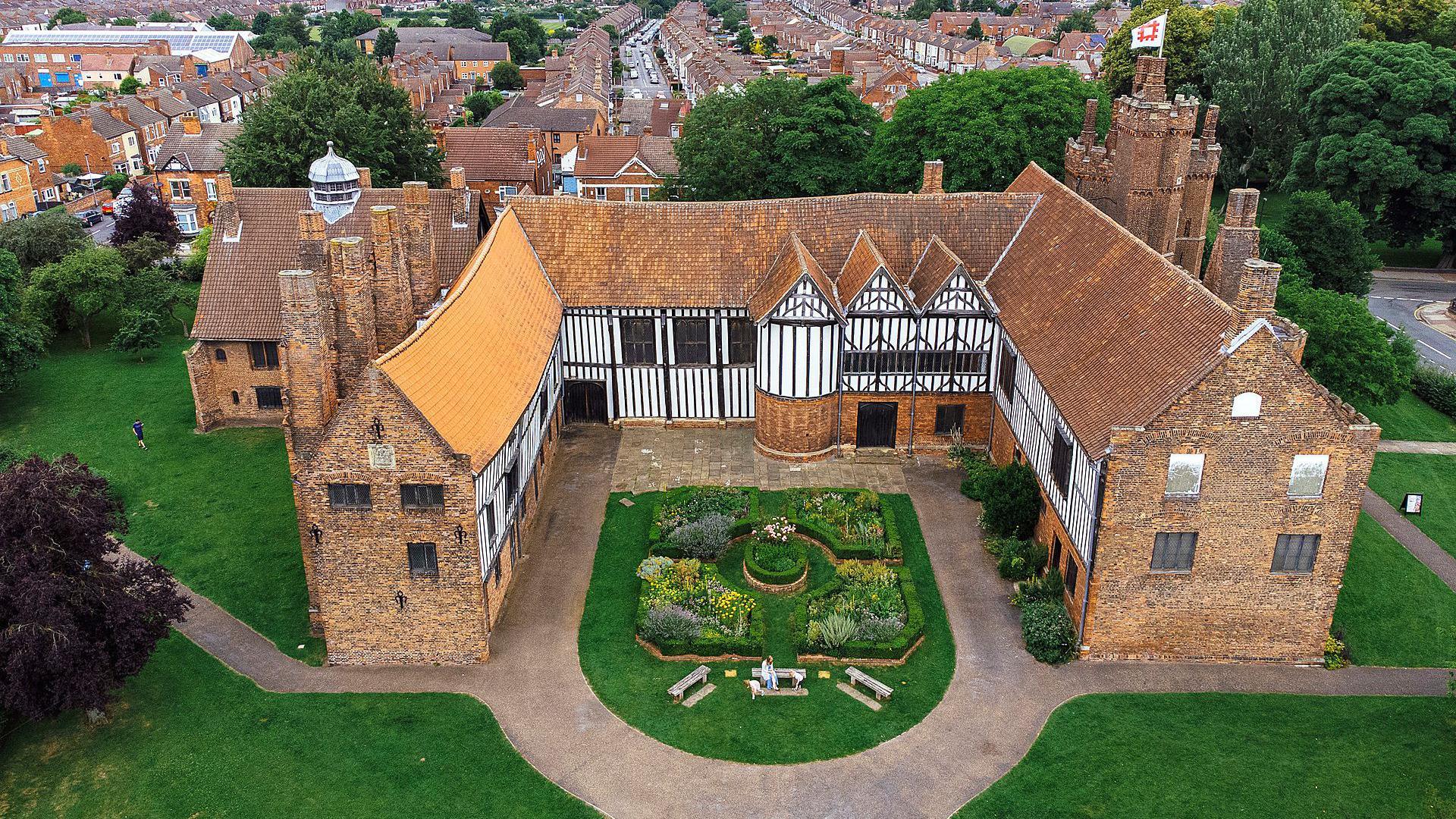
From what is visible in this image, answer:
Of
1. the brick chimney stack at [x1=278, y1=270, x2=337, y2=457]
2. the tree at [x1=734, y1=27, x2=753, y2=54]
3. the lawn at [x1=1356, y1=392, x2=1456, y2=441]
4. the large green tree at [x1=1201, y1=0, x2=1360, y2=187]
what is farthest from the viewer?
the tree at [x1=734, y1=27, x2=753, y2=54]

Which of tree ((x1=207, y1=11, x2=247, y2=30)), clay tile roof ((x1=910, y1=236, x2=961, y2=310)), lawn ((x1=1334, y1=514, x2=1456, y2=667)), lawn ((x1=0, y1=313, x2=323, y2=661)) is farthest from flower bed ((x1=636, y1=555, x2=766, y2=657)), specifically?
tree ((x1=207, y1=11, x2=247, y2=30))

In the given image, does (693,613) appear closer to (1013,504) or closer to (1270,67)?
(1013,504)

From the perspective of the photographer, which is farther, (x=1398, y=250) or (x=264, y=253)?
(x=1398, y=250)

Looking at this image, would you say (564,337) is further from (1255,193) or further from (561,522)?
(1255,193)

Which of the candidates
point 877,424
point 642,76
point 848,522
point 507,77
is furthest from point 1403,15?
point 642,76

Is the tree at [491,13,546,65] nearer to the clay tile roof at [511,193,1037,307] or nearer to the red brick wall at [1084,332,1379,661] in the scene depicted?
the clay tile roof at [511,193,1037,307]

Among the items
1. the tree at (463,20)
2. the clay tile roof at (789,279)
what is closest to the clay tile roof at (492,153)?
the clay tile roof at (789,279)
